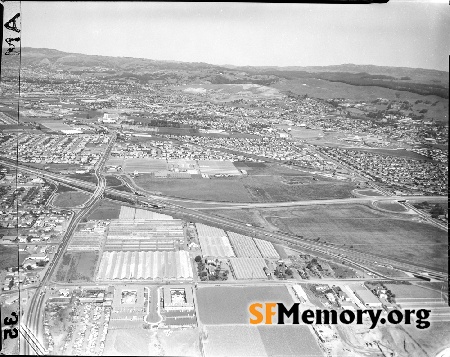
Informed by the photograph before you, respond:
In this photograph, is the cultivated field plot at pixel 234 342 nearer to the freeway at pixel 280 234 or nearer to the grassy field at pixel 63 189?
the freeway at pixel 280 234

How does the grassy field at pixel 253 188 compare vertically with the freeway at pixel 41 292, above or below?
above

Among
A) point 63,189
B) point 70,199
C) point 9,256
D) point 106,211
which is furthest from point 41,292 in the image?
point 63,189

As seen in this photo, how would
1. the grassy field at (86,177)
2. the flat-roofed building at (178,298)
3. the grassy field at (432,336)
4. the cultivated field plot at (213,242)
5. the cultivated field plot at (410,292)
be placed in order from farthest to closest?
the grassy field at (86,177) < the cultivated field plot at (213,242) < the cultivated field plot at (410,292) < the flat-roofed building at (178,298) < the grassy field at (432,336)

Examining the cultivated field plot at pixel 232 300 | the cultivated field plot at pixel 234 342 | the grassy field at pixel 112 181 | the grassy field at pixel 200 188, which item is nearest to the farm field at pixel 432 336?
the cultivated field plot at pixel 232 300

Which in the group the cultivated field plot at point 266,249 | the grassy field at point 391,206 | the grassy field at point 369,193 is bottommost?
the cultivated field plot at point 266,249

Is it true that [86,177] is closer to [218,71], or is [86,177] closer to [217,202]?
[217,202]

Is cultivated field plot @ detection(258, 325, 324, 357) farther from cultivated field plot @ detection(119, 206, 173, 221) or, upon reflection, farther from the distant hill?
the distant hill

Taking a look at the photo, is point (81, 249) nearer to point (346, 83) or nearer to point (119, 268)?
point (119, 268)
